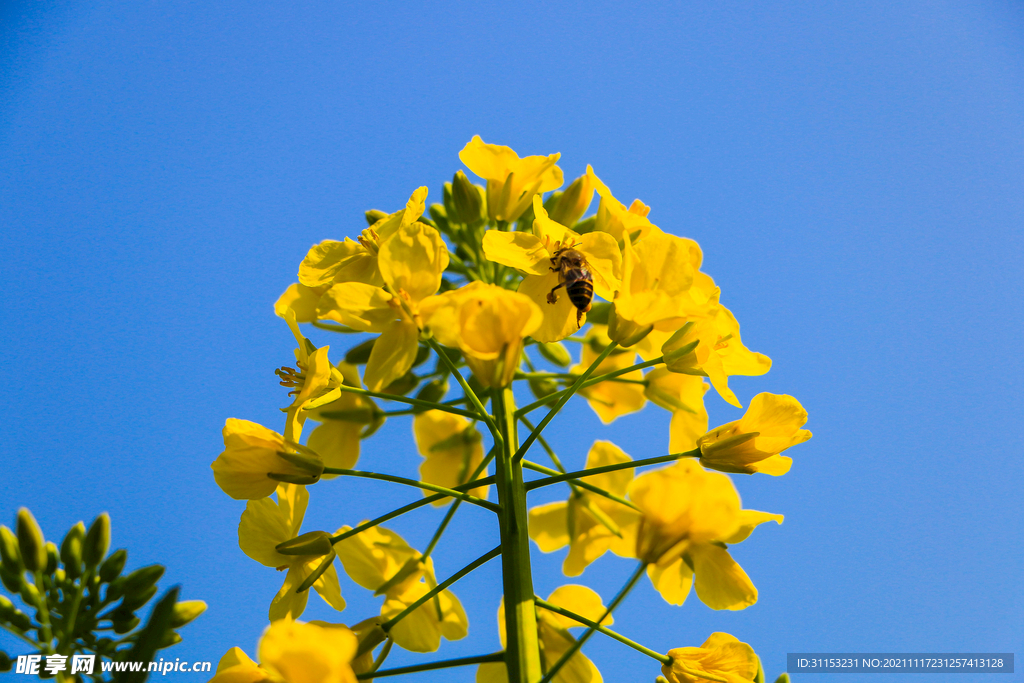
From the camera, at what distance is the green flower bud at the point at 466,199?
2418 millimetres

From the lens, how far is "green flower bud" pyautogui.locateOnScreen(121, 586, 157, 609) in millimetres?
1188

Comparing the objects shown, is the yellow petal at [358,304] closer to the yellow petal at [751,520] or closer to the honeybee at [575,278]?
the honeybee at [575,278]

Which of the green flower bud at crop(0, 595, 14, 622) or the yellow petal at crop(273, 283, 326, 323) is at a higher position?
the yellow petal at crop(273, 283, 326, 323)

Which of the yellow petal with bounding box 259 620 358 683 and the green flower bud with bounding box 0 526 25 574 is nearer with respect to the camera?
the yellow petal with bounding box 259 620 358 683

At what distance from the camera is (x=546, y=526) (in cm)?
238

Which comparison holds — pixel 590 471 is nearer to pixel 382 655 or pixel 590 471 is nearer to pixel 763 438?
pixel 763 438

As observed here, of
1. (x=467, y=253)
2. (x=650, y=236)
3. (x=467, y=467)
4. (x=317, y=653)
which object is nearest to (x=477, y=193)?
(x=467, y=253)

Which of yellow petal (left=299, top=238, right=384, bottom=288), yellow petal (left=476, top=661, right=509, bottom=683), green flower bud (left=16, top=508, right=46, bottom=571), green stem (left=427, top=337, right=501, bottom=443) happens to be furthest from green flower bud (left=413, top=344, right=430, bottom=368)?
green flower bud (left=16, top=508, right=46, bottom=571)

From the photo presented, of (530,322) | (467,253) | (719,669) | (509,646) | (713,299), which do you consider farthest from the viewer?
(467,253)

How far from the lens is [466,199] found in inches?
95.6

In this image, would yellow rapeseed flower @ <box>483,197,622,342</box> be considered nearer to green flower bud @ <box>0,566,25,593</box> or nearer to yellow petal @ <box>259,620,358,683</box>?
yellow petal @ <box>259,620,358,683</box>

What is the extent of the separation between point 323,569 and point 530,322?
0.95 meters

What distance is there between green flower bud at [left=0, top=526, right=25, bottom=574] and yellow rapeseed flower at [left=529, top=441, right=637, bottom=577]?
1.58m

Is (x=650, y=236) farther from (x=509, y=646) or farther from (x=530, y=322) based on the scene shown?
(x=509, y=646)
